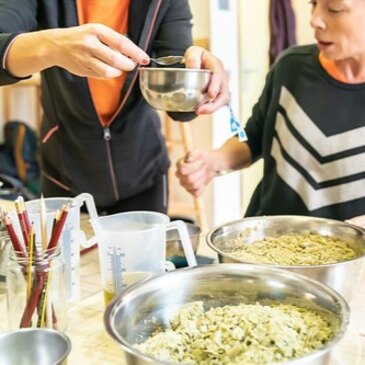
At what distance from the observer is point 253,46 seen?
3.49m

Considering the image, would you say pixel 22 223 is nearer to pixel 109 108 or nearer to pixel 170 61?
pixel 170 61

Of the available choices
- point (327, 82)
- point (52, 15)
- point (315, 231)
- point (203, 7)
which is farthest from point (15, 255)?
point (203, 7)

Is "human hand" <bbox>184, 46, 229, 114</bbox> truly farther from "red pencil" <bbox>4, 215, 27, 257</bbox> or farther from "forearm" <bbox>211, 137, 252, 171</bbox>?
"red pencil" <bbox>4, 215, 27, 257</bbox>

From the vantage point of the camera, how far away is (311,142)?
1.49 metres

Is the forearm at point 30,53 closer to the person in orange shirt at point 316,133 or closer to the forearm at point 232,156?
the person in orange shirt at point 316,133

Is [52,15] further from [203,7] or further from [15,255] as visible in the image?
[203,7]

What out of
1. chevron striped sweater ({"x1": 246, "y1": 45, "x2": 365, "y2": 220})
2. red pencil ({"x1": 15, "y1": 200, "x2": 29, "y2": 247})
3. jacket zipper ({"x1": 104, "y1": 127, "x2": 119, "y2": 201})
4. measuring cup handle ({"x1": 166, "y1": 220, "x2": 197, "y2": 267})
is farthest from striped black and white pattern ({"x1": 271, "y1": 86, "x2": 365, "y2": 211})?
red pencil ({"x1": 15, "y1": 200, "x2": 29, "y2": 247})

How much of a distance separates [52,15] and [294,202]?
80cm

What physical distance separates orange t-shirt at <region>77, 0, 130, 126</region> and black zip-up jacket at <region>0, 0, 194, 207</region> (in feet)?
0.09

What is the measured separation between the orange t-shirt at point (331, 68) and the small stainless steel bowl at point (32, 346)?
105 centimetres

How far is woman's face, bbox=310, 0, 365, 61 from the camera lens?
134 centimetres

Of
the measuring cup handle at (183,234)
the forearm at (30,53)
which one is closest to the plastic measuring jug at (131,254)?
the measuring cup handle at (183,234)

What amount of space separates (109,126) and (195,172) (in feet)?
0.96

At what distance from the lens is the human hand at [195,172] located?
4.71 feet
